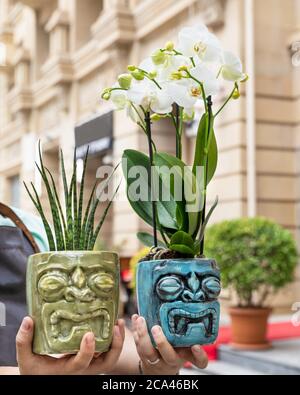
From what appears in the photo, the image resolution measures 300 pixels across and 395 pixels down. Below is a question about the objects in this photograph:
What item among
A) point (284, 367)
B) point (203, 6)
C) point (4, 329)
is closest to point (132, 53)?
point (203, 6)

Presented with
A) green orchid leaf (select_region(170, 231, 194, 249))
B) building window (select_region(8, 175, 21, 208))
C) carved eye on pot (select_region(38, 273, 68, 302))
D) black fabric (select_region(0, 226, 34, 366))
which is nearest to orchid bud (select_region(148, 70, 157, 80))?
green orchid leaf (select_region(170, 231, 194, 249))

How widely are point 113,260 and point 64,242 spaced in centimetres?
10

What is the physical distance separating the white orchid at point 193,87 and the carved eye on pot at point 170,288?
324 millimetres

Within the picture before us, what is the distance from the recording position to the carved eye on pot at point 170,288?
1.14 metres

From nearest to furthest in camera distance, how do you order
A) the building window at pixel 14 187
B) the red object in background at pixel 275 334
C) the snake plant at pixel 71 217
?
the snake plant at pixel 71 217
the red object in background at pixel 275 334
the building window at pixel 14 187

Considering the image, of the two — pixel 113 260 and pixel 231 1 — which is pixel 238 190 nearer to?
pixel 231 1

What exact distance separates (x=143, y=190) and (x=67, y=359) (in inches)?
13.5

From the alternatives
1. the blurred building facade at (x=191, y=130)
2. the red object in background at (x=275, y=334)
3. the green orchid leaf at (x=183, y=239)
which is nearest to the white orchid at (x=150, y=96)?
the green orchid leaf at (x=183, y=239)

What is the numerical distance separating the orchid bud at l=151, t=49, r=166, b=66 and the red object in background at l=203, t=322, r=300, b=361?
5140 mm

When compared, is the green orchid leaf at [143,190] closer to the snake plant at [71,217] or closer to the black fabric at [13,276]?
the snake plant at [71,217]

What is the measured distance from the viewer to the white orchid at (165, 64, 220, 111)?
1159 mm

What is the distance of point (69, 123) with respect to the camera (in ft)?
45.6

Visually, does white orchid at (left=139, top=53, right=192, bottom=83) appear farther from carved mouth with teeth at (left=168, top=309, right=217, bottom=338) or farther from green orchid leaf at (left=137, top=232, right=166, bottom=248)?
carved mouth with teeth at (left=168, top=309, right=217, bottom=338)

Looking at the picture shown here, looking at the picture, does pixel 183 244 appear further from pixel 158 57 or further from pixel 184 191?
pixel 158 57
